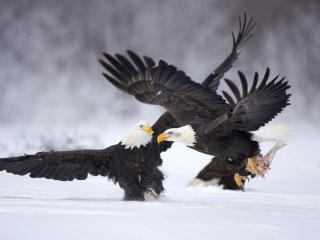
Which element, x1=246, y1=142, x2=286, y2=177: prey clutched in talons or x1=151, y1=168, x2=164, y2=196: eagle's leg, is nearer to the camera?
x1=151, y1=168, x2=164, y2=196: eagle's leg

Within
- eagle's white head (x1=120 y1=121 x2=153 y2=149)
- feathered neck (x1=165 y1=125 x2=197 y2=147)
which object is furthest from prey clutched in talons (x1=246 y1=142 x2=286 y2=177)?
eagle's white head (x1=120 y1=121 x2=153 y2=149)

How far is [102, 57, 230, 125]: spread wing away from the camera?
4895 mm

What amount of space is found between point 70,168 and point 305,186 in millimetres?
3823

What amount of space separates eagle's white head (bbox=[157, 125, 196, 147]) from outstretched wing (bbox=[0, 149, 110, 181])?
0.54 m

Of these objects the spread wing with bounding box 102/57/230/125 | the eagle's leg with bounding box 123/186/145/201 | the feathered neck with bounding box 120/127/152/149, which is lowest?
the eagle's leg with bounding box 123/186/145/201

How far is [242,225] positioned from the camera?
228cm

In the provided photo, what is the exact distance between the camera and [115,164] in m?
4.58

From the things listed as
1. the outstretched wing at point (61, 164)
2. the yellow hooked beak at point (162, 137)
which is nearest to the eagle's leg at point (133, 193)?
the outstretched wing at point (61, 164)

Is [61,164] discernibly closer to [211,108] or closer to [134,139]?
[134,139]

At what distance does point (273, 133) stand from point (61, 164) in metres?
2.14

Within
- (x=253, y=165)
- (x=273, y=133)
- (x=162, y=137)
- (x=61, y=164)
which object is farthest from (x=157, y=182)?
(x=273, y=133)

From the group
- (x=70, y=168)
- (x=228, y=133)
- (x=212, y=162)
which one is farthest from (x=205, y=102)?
(x=212, y=162)

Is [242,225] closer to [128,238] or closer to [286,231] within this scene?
[286,231]

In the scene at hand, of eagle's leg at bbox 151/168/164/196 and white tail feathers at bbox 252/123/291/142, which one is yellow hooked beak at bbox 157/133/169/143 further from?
white tail feathers at bbox 252/123/291/142
